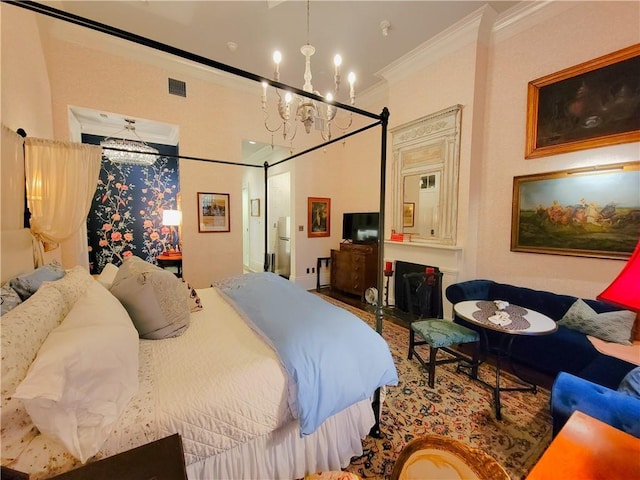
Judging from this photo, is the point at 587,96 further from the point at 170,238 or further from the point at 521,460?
the point at 170,238

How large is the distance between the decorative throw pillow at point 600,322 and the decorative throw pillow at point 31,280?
3748 millimetres

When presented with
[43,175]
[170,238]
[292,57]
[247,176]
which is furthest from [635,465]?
[247,176]

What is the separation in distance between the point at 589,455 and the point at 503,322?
119 centimetres

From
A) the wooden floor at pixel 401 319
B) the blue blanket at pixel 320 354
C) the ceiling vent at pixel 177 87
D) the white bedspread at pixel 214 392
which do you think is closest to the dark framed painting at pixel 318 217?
the wooden floor at pixel 401 319

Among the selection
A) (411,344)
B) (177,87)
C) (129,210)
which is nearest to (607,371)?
(411,344)

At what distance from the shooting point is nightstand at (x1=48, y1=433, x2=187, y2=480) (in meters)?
0.77

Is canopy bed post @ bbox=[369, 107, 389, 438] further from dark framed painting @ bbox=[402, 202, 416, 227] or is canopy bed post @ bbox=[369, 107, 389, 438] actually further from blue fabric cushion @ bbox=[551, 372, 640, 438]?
dark framed painting @ bbox=[402, 202, 416, 227]

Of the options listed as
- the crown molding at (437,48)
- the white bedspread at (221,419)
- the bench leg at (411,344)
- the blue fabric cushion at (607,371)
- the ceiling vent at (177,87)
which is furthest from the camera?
the ceiling vent at (177,87)

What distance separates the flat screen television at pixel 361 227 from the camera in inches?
183

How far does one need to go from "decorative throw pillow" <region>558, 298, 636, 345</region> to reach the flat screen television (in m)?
2.67

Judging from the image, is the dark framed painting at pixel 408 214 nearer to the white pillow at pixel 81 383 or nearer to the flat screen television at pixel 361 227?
the flat screen television at pixel 361 227

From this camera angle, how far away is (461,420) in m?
1.85

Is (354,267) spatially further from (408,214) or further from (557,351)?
(557,351)

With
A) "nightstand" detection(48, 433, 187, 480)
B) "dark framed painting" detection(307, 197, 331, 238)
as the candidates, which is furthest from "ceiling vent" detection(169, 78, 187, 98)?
"nightstand" detection(48, 433, 187, 480)
